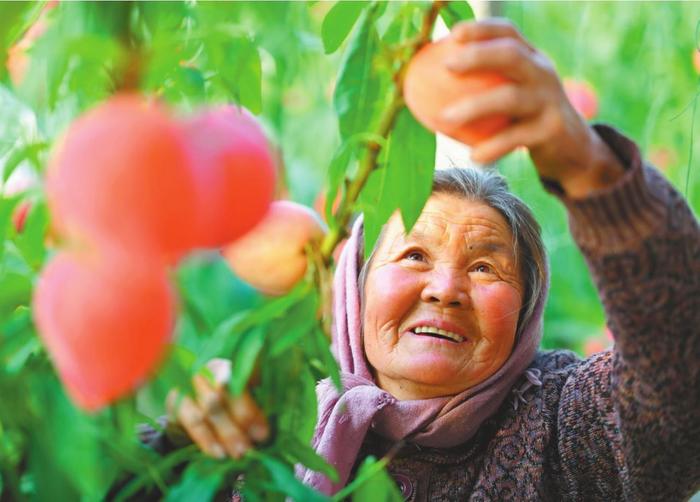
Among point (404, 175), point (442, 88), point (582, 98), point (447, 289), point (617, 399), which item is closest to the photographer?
point (442, 88)

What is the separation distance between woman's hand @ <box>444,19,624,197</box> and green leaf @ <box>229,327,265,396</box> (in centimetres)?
11

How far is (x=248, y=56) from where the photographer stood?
480 mm

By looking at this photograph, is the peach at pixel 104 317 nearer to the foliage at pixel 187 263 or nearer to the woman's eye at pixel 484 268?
the foliage at pixel 187 263

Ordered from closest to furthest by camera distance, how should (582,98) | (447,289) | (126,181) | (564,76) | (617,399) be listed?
(126,181) → (617,399) → (447,289) → (582,98) → (564,76)

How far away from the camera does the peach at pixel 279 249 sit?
0.45 meters

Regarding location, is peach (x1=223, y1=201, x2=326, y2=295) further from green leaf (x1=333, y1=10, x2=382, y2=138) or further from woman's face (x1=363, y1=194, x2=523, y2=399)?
woman's face (x1=363, y1=194, x2=523, y2=399)

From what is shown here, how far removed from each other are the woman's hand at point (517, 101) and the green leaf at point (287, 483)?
154mm

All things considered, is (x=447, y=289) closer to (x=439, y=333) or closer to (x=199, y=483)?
(x=439, y=333)

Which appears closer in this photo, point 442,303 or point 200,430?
point 200,430

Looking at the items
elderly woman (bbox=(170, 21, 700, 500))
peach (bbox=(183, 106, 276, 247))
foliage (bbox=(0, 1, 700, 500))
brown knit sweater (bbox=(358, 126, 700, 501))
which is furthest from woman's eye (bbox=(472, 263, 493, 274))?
peach (bbox=(183, 106, 276, 247))

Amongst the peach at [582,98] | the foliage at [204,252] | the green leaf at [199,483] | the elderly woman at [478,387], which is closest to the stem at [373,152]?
the foliage at [204,252]

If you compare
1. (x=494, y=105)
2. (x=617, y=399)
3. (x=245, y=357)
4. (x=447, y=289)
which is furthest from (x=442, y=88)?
(x=447, y=289)

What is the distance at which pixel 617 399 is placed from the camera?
689mm

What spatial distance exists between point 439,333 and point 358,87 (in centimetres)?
44
